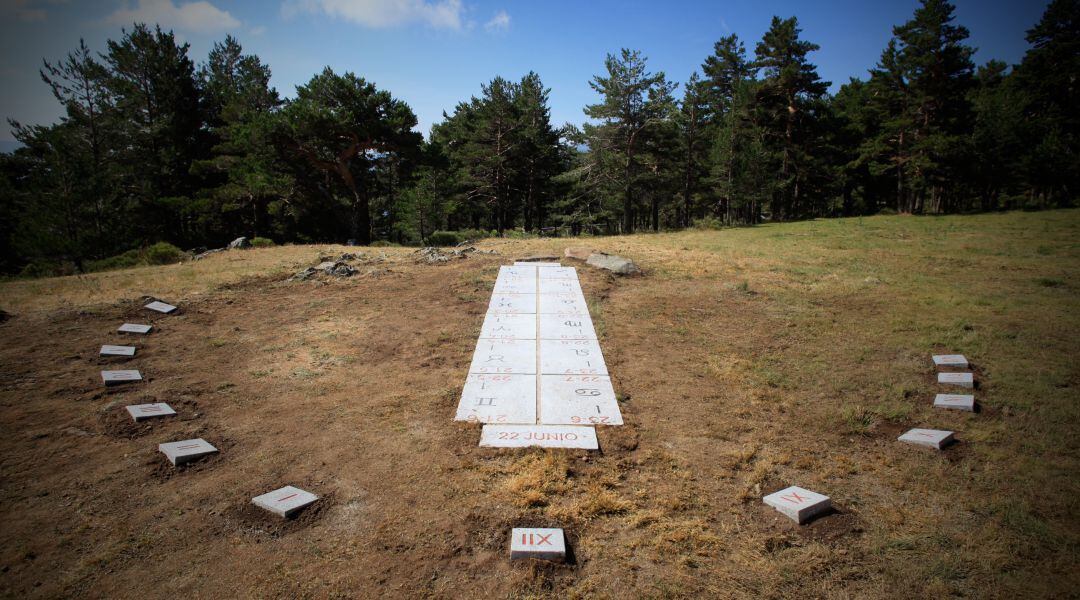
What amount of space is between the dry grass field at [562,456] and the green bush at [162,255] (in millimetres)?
7566

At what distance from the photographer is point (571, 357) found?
7203 millimetres

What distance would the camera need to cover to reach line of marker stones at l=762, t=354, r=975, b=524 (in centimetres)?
385

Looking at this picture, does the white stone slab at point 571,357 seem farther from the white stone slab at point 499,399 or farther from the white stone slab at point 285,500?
the white stone slab at point 285,500

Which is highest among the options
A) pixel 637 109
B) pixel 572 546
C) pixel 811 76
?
pixel 811 76

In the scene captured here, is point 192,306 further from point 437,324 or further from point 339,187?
point 339,187

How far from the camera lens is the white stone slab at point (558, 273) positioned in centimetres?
1122

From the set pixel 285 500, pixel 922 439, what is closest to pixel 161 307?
pixel 285 500

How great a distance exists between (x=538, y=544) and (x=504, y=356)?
3.93m

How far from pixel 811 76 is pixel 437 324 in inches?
1220

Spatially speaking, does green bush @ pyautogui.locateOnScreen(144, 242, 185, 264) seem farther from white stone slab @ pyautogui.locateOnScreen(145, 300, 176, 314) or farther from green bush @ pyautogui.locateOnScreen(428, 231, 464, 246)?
green bush @ pyautogui.locateOnScreen(428, 231, 464, 246)

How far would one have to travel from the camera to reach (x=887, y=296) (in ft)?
31.9

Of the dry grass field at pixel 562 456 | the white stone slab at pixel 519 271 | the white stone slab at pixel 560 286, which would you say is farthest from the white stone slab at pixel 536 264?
the dry grass field at pixel 562 456

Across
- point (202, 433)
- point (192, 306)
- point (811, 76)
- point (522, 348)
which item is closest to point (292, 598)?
point (202, 433)

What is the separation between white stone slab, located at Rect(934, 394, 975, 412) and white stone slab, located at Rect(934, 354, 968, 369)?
3.14 ft
